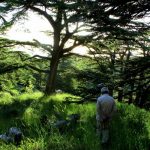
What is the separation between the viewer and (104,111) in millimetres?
9227

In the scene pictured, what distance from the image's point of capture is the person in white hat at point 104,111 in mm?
8984

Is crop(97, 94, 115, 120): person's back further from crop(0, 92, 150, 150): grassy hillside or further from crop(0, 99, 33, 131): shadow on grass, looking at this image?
crop(0, 99, 33, 131): shadow on grass

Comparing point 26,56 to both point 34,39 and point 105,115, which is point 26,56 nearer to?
point 34,39

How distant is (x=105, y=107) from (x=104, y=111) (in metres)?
0.13

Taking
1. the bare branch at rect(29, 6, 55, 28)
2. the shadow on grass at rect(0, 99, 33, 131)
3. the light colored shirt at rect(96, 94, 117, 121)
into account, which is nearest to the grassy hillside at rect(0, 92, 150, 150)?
the shadow on grass at rect(0, 99, 33, 131)

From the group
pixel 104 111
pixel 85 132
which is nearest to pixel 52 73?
pixel 85 132

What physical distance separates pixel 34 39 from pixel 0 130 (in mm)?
10356

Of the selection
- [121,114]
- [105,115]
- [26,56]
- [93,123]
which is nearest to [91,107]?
[121,114]

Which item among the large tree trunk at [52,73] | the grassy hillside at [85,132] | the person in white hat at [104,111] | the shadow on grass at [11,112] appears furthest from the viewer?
the large tree trunk at [52,73]

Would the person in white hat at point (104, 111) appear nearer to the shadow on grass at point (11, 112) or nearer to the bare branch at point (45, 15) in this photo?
the shadow on grass at point (11, 112)

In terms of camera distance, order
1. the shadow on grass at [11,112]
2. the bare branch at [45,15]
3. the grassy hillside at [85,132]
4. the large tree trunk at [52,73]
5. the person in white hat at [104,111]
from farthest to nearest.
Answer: the large tree trunk at [52,73]
the bare branch at [45,15]
the shadow on grass at [11,112]
the person in white hat at [104,111]
the grassy hillside at [85,132]

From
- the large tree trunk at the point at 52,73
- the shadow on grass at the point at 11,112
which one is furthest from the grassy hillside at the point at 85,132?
the large tree trunk at the point at 52,73

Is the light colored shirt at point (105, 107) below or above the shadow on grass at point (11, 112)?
above

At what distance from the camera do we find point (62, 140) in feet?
27.7
